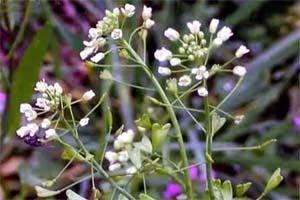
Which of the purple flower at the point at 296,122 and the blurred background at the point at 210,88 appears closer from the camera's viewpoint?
the blurred background at the point at 210,88

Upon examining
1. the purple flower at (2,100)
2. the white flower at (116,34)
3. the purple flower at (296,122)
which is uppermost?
the white flower at (116,34)

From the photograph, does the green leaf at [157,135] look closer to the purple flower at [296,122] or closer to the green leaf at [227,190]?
the green leaf at [227,190]

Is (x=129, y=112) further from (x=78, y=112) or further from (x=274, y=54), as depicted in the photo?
(x=274, y=54)

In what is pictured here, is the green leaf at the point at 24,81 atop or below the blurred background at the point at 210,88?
atop

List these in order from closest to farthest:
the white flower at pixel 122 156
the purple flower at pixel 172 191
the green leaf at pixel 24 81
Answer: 1. the white flower at pixel 122 156
2. the green leaf at pixel 24 81
3. the purple flower at pixel 172 191

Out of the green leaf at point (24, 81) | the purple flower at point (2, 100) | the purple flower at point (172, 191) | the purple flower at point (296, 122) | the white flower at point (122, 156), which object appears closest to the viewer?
the white flower at point (122, 156)

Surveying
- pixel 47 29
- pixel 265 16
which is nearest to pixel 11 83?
pixel 47 29

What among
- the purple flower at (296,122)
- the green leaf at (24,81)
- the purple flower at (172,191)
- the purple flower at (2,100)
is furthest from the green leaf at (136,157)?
the purple flower at (296,122)
